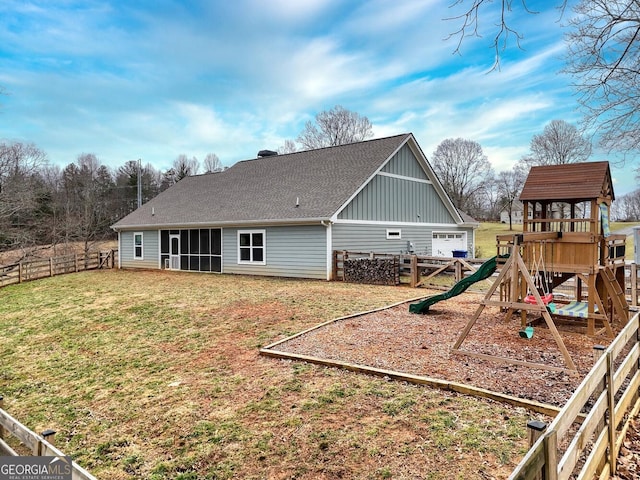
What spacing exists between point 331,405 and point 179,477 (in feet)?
5.27

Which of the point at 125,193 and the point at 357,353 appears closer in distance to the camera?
the point at 357,353

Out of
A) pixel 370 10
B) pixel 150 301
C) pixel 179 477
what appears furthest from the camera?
pixel 150 301

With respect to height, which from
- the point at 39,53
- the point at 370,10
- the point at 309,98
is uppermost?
the point at 309,98

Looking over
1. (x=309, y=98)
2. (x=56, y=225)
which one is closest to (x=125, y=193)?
(x=56, y=225)

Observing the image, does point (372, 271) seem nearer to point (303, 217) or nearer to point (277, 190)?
point (303, 217)

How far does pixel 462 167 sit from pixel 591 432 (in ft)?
153

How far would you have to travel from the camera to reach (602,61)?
26.1 feet

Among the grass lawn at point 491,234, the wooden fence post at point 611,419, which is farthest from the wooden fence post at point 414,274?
the grass lawn at point 491,234

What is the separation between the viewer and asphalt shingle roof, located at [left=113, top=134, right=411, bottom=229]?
15758 millimetres

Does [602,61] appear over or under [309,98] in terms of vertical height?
under

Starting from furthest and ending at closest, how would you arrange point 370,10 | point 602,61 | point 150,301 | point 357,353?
point 150,301 → point 602,61 → point 357,353 → point 370,10

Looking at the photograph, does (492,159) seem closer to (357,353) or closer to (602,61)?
(602,61)

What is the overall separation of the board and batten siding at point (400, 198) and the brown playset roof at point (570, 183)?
8.23 m

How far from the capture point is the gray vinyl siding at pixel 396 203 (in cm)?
1580
